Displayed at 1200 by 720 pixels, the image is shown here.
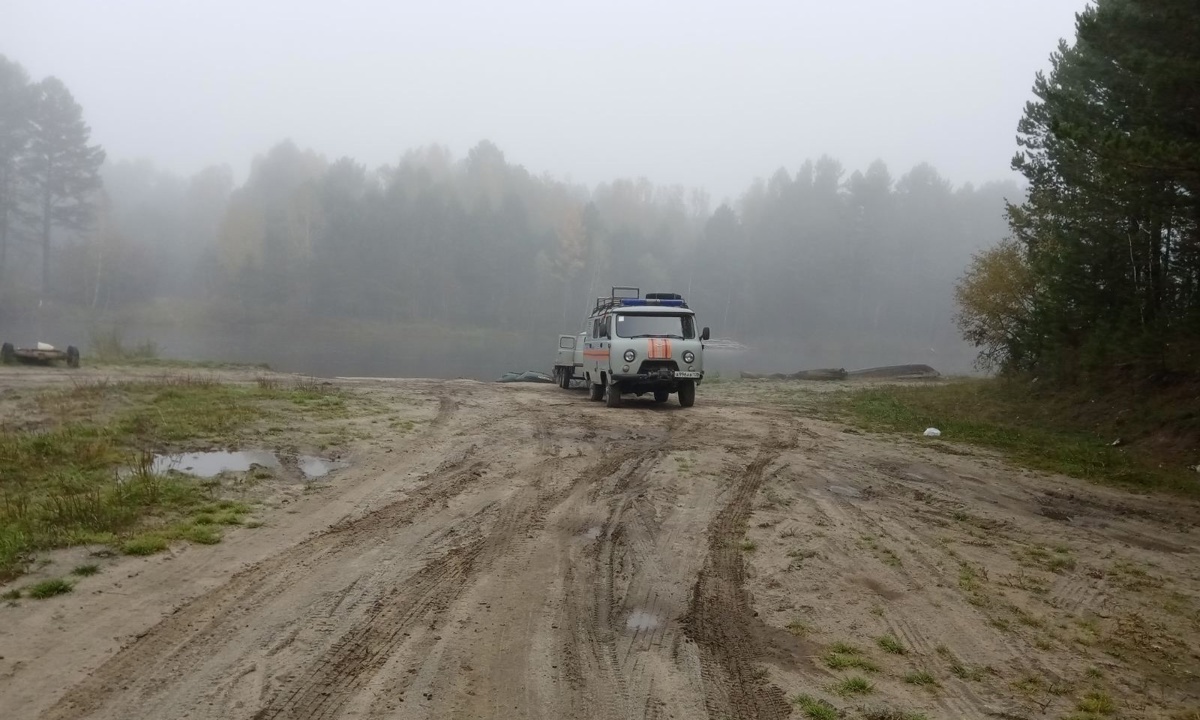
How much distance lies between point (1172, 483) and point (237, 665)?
11.3 meters

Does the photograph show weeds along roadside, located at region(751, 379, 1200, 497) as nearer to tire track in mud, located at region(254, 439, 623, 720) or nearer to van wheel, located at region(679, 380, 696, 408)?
van wheel, located at region(679, 380, 696, 408)

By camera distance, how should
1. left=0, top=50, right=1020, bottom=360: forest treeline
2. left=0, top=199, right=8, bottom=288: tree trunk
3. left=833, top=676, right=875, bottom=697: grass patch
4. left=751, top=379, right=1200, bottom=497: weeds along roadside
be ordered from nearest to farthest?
left=833, top=676, right=875, bottom=697: grass patch
left=751, top=379, right=1200, bottom=497: weeds along roadside
left=0, top=199, right=8, bottom=288: tree trunk
left=0, top=50, right=1020, bottom=360: forest treeline

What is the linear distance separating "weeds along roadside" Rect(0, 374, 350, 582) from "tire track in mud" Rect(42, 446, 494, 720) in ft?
3.07

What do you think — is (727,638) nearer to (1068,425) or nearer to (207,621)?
(207,621)

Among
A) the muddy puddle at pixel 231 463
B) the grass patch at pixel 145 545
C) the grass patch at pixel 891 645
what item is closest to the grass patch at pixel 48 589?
the grass patch at pixel 145 545

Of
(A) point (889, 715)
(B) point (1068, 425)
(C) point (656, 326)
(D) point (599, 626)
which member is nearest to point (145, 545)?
(D) point (599, 626)

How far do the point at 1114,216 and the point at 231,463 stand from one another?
1729cm

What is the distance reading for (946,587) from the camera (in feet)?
18.9

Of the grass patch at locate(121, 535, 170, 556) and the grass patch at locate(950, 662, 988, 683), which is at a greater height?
the grass patch at locate(121, 535, 170, 556)

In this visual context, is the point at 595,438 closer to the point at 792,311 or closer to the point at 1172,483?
the point at 1172,483

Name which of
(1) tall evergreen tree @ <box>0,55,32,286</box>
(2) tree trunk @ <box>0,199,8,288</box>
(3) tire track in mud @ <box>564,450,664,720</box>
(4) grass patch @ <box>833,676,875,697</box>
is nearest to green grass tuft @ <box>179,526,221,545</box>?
(3) tire track in mud @ <box>564,450,664,720</box>

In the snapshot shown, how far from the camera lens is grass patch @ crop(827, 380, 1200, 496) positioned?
36.3 ft

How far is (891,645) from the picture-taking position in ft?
15.4

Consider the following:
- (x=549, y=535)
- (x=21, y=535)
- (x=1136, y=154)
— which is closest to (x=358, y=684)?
(x=549, y=535)
